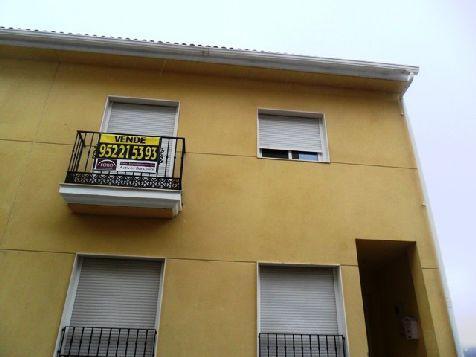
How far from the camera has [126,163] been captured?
→ 624cm

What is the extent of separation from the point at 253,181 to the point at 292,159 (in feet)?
2.96

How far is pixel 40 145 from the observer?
6637 mm

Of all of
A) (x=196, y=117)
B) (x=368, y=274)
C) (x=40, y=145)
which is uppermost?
(x=196, y=117)

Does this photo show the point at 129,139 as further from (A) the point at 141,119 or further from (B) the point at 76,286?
(B) the point at 76,286

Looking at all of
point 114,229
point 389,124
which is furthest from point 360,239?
point 114,229

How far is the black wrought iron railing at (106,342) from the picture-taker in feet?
17.2

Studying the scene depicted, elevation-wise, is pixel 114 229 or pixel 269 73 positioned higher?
pixel 269 73

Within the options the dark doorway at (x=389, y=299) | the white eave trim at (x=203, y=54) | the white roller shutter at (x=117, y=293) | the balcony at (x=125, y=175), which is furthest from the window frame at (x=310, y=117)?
the white roller shutter at (x=117, y=293)

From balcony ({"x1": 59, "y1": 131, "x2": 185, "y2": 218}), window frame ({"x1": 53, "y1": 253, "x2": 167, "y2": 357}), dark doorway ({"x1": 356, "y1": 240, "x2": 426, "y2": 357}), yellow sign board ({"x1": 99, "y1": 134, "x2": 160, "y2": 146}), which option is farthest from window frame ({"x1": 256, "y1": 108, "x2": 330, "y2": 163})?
window frame ({"x1": 53, "y1": 253, "x2": 167, "y2": 357})

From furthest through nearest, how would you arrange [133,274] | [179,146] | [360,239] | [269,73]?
[269,73] → [179,146] → [360,239] → [133,274]

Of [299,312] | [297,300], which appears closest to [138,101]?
[297,300]

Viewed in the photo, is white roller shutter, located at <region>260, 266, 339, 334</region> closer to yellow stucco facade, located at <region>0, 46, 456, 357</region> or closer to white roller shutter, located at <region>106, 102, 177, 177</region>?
yellow stucco facade, located at <region>0, 46, 456, 357</region>

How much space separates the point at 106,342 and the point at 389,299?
5150 mm

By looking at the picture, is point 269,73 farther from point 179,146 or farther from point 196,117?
point 179,146
